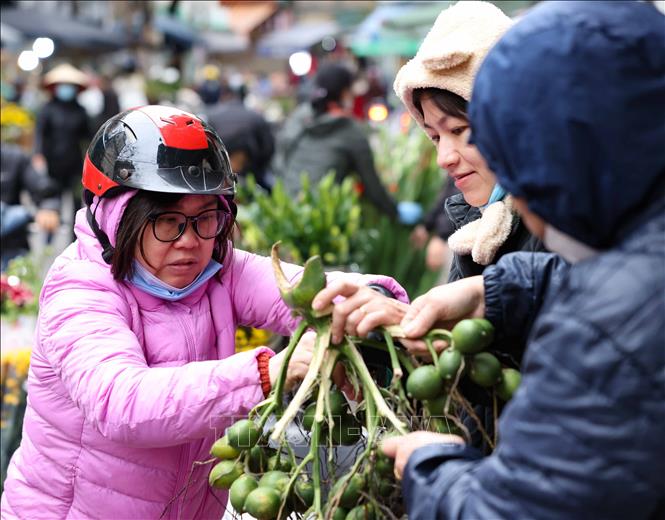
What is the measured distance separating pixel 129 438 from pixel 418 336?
2.24 feet

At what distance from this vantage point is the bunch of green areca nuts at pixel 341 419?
167 centimetres

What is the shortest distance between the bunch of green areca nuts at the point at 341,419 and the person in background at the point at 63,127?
30.3 ft

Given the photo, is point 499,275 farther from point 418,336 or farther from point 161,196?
point 161,196

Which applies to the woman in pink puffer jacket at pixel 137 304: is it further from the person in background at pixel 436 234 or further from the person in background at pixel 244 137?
the person in background at pixel 244 137

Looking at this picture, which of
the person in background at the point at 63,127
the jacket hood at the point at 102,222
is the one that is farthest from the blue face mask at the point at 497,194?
the person in background at the point at 63,127

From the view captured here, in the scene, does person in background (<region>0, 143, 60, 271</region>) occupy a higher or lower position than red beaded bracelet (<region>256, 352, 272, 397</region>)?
lower

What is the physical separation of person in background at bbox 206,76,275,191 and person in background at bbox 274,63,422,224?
75cm

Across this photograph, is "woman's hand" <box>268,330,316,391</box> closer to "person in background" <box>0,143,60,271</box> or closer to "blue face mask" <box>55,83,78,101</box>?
"person in background" <box>0,143,60,271</box>

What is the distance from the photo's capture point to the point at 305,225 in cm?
545

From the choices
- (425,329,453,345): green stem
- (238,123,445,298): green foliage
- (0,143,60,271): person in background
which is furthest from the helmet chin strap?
(0,143,60,271): person in background

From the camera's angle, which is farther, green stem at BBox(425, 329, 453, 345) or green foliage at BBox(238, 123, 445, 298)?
green foliage at BBox(238, 123, 445, 298)

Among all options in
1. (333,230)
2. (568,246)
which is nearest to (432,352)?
(568,246)

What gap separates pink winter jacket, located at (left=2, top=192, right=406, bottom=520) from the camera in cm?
199

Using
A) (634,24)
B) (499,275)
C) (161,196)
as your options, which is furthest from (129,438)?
(634,24)
